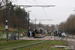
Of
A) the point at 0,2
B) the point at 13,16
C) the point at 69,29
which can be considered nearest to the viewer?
the point at 0,2

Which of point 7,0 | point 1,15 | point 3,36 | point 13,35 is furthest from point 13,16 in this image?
point 7,0

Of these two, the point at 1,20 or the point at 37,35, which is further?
the point at 1,20

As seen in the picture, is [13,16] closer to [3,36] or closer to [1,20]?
[1,20]

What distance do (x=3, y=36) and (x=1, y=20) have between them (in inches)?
972

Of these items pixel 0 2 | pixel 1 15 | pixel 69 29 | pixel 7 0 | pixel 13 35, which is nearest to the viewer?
pixel 0 2

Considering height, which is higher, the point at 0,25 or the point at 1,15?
the point at 1,15

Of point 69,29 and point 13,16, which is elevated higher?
point 13,16

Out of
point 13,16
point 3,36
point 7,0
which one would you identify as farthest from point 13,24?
point 7,0

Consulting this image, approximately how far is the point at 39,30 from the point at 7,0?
1941 cm

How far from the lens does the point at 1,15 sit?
5181 centimetres

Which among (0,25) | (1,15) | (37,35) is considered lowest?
(37,35)

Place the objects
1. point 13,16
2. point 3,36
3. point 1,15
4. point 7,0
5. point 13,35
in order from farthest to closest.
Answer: point 13,16, point 1,15, point 3,36, point 13,35, point 7,0

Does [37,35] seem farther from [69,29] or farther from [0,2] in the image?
[69,29]

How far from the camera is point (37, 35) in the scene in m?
38.2
